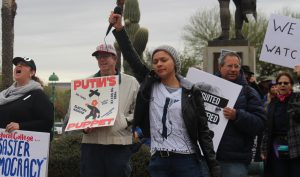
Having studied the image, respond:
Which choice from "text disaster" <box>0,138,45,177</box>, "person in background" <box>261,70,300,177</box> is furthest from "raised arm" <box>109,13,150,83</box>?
"person in background" <box>261,70,300,177</box>

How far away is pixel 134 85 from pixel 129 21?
71.1 feet

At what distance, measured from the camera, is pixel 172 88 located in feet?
15.1

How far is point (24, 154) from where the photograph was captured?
6.00 metres

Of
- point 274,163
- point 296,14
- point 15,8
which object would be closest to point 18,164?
point 274,163

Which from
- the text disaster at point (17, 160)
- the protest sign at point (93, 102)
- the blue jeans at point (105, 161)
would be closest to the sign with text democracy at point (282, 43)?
the protest sign at point (93, 102)

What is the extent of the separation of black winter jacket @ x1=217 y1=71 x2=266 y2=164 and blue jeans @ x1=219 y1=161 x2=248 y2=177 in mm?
37

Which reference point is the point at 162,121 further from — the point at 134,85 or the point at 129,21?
the point at 129,21

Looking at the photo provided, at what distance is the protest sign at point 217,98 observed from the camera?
5.36 metres

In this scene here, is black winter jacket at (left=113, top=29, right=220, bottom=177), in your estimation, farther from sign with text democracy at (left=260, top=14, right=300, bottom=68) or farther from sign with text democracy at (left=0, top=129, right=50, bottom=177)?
sign with text democracy at (left=260, top=14, right=300, bottom=68)

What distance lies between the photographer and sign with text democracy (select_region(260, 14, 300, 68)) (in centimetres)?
705

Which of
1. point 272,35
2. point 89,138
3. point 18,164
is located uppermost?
point 272,35

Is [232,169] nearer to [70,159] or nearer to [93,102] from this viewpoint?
[93,102]

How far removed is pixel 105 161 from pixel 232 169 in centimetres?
111

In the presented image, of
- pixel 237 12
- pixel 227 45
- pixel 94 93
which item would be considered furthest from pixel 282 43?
pixel 237 12
